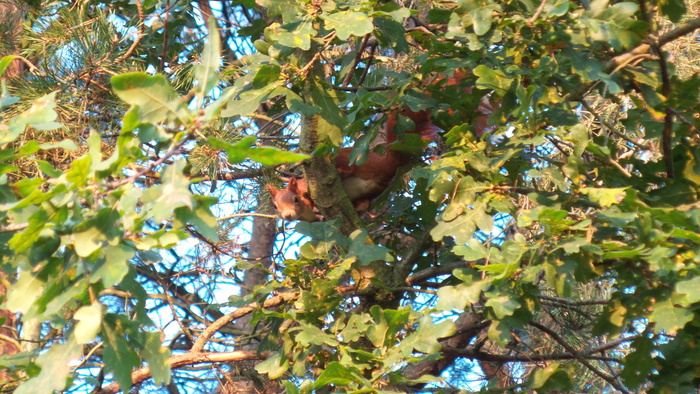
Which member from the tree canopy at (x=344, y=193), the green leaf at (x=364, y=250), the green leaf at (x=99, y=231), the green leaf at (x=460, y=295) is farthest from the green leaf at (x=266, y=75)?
the green leaf at (x=99, y=231)

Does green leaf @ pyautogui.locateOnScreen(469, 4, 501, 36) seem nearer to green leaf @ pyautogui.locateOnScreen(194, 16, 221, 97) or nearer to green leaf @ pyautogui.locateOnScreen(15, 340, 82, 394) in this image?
green leaf @ pyautogui.locateOnScreen(194, 16, 221, 97)

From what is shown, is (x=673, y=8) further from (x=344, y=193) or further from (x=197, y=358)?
(x=197, y=358)

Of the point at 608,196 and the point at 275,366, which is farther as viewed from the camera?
the point at 275,366

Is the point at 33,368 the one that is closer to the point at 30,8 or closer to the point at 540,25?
the point at 540,25

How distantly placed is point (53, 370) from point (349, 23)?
110cm

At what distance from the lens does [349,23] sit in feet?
5.92

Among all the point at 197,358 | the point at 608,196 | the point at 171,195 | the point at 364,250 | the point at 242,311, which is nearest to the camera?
the point at 171,195

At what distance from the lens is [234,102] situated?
1.95m

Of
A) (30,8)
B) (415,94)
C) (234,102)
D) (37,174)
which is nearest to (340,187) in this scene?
(415,94)

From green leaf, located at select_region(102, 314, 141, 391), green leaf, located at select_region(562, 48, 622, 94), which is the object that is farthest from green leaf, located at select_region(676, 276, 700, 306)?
green leaf, located at select_region(102, 314, 141, 391)

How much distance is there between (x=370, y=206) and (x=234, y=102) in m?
1.06

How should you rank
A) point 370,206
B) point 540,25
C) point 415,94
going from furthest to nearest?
point 370,206, point 415,94, point 540,25

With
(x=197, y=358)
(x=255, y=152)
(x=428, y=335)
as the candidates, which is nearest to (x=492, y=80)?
(x=428, y=335)

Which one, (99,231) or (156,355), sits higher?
(99,231)
